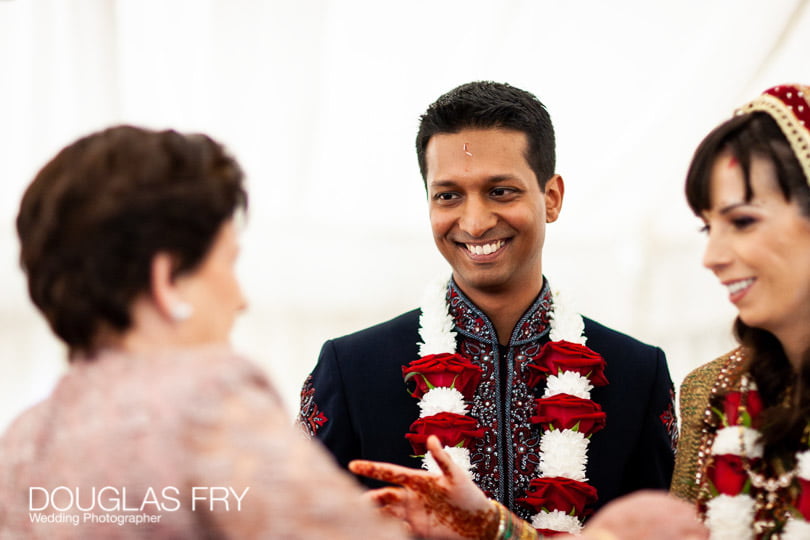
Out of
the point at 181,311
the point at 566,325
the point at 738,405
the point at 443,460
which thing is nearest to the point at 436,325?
the point at 566,325

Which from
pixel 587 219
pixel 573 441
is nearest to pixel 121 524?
pixel 573 441

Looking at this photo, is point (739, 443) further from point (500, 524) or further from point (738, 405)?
point (500, 524)

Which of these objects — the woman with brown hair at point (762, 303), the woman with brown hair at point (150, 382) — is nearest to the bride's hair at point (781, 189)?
the woman with brown hair at point (762, 303)

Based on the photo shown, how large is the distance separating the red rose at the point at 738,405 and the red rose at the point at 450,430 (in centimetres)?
69

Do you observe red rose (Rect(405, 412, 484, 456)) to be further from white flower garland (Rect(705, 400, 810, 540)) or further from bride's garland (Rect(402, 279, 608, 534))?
white flower garland (Rect(705, 400, 810, 540))

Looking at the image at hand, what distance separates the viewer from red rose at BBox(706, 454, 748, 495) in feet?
6.28

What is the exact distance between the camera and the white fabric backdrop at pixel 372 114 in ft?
13.8

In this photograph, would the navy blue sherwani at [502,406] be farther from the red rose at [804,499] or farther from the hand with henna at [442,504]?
the red rose at [804,499]

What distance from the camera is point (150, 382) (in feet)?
4.08

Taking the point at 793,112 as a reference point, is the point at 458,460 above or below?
below

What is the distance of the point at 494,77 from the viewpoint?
4.73 meters

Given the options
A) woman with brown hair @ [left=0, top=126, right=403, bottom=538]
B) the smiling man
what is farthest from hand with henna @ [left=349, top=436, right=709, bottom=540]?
woman with brown hair @ [left=0, top=126, right=403, bottom=538]

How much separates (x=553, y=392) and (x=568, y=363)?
0.33ft

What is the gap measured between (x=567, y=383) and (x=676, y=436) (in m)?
0.37
